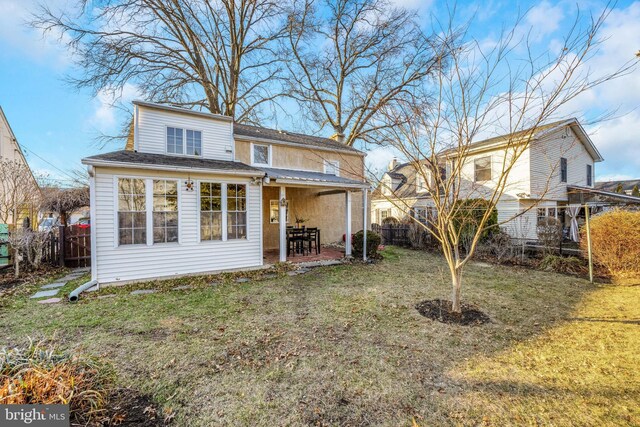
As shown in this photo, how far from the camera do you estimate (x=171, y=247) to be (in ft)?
23.9

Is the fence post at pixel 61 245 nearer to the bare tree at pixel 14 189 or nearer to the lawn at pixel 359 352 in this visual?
the bare tree at pixel 14 189

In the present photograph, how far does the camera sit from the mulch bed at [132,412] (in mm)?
2299

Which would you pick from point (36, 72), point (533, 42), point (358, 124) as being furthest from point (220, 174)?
point (358, 124)

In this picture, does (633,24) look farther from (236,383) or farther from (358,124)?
(358,124)

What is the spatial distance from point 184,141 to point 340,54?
1408 centimetres

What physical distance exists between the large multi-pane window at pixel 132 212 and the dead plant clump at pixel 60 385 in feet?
15.6

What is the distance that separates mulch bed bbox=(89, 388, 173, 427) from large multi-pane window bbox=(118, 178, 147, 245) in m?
5.05

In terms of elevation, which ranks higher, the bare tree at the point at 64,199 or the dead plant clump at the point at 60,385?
the bare tree at the point at 64,199

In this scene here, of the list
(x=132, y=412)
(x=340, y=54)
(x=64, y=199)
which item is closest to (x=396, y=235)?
(x=340, y=54)

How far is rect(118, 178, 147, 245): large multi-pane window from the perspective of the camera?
6691mm

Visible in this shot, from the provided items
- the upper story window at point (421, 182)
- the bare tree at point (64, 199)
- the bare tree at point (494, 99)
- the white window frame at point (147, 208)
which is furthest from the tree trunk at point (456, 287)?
the bare tree at point (64, 199)

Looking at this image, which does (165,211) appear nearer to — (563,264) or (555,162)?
(563,264)

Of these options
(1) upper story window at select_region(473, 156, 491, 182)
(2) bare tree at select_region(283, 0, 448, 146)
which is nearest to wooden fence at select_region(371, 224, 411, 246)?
(1) upper story window at select_region(473, 156, 491, 182)

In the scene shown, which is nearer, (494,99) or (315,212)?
(494,99)
